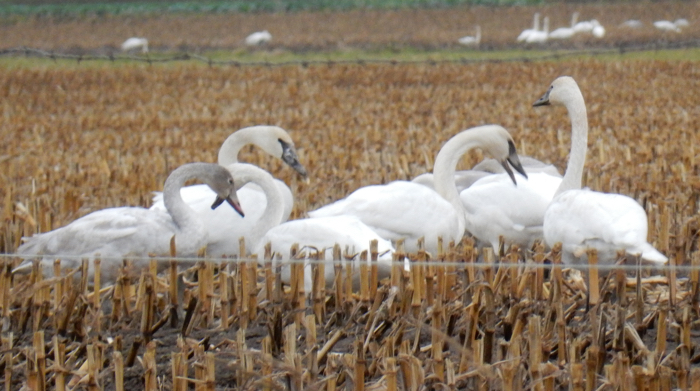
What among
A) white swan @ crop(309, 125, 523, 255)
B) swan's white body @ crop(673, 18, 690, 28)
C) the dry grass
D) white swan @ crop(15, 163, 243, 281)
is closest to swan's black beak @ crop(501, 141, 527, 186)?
white swan @ crop(309, 125, 523, 255)

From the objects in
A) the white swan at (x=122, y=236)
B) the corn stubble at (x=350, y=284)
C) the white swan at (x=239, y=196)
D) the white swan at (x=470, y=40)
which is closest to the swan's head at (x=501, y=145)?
the corn stubble at (x=350, y=284)

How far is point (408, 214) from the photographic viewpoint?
5148 mm

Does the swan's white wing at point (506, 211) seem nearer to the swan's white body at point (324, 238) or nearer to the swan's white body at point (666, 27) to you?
the swan's white body at point (324, 238)

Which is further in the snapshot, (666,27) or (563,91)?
(666,27)

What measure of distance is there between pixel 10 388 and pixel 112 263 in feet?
4.16

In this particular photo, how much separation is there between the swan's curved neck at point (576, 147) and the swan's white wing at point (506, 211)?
13cm

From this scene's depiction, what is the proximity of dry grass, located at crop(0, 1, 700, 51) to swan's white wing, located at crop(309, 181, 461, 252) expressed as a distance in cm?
1827

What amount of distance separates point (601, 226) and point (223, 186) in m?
1.88

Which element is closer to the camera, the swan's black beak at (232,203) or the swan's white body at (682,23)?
the swan's black beak at (232,203)

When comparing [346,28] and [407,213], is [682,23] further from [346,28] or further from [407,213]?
[407,213]

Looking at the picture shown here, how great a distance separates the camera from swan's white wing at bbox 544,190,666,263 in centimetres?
436

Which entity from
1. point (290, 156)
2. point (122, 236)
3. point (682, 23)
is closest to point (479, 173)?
point (290, 156)

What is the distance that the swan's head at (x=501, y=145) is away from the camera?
5844 mm

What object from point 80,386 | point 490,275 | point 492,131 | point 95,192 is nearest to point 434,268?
point 490,275
